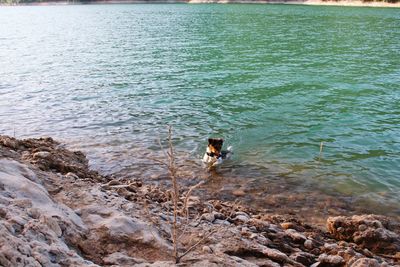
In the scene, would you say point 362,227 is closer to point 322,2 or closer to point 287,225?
point 287,225

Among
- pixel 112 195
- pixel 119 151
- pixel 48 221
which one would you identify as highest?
pixel 48 221

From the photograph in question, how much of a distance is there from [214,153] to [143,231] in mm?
5789

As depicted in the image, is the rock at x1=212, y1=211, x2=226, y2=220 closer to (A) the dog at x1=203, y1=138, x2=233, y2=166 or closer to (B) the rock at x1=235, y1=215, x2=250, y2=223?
(B) the rock at x1=235, y1=215, x2=250, y2=223

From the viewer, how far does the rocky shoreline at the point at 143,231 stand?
4.38m

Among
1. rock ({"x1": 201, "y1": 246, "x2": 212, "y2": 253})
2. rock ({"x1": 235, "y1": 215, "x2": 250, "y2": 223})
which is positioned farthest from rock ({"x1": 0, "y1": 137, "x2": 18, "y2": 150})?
rock ({"x1": 201, "y1": 246, "x2": 212, "y2": 253})

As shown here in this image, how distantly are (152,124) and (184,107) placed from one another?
2374mm

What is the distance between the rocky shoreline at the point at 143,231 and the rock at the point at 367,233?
0.05 feet

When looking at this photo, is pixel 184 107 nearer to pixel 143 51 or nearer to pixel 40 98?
pixel 40 98

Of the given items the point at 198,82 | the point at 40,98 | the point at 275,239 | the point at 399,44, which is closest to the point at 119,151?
the point at 275,239

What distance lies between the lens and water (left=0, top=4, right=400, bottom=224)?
1018 centimetres

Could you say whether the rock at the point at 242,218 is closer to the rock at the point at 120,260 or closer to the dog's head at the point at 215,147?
the rock at the point at 120,260

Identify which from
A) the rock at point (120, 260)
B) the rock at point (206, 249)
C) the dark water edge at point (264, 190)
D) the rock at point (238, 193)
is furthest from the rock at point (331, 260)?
the rock at point (238, 193)

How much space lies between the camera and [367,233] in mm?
7062

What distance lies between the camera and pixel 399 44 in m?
31.9
